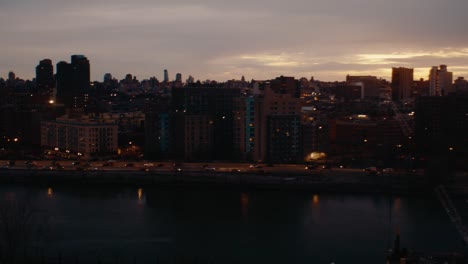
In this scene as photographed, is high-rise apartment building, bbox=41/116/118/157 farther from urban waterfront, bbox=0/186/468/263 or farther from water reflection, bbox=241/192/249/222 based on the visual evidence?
water reflection, bbox=241/192/249/222

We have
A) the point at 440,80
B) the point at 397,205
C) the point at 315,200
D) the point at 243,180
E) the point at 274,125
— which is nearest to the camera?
the point at 397,205

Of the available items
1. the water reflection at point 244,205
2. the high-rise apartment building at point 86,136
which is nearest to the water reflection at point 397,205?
the water reflection at point 244,205

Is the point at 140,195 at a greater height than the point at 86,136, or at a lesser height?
lesser

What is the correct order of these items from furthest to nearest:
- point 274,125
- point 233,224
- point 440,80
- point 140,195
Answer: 1. point 440,80
2. point 274,125
3. point 140,195
4. point 233,224

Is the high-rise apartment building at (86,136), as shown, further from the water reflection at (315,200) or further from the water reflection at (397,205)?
the water reflection at (397,205)

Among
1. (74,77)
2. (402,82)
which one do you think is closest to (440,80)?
(402,82)

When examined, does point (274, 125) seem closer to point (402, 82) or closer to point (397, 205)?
point (397, 205)
